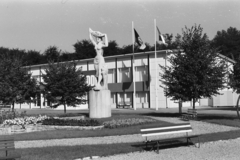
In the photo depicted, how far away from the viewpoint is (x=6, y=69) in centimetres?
3278

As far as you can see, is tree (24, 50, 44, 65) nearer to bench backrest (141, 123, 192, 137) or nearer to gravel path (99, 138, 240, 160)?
bench backrest (141, 123, 192, 137)

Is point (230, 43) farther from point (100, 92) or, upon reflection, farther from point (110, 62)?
point (100, 92)

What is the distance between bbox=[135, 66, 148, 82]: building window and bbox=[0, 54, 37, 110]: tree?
20.3m

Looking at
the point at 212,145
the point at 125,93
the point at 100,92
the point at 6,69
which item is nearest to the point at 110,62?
the point at 125,93

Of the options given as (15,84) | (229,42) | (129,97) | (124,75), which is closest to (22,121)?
→ (15,84)

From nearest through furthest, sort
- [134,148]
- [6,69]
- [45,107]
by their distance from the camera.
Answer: [134,148] → [6,69] → [45,107]

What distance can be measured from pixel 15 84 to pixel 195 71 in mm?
16041

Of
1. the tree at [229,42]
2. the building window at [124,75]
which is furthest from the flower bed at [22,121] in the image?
the tree at [229,42]

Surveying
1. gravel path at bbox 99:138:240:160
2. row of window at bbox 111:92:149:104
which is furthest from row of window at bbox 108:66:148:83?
gravel path at bbox 99:138:240:160

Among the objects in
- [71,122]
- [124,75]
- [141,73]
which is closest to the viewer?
[71,122]

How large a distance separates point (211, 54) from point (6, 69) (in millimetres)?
19024

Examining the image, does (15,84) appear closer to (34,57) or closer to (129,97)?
(129,97)

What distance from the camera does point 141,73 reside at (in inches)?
1970

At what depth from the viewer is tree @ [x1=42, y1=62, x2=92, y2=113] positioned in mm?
30562
